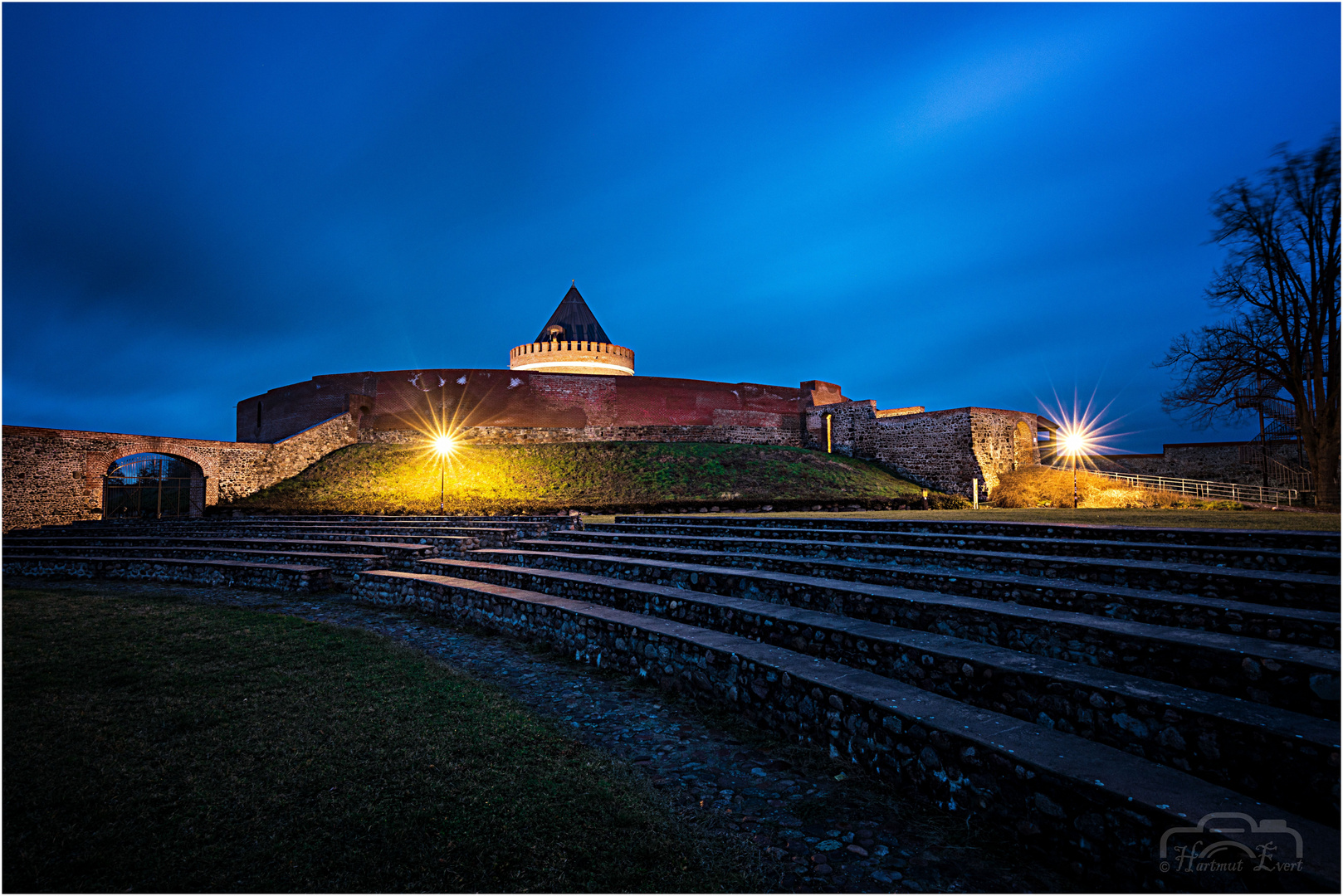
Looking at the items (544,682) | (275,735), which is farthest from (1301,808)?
(275,735)

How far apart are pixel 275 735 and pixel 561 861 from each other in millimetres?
2456

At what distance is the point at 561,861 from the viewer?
251 centimetres

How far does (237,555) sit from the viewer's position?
1251cm

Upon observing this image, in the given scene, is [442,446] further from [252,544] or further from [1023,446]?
[1023,446]

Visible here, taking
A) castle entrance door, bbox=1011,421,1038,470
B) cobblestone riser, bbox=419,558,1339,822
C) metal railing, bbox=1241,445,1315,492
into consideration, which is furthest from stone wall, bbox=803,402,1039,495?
cobblestone riser, bbox=419,558,1339,822

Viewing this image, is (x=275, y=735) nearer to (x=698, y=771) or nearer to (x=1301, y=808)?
(x=698, y=771)

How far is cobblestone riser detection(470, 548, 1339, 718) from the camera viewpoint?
9.81 ft

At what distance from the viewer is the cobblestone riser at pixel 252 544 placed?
1123 centimetres

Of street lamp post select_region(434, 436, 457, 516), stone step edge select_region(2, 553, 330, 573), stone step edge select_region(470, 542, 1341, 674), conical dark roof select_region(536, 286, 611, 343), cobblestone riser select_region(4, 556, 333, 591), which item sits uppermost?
conical dark roof select_region(536, 286, 611, 343)

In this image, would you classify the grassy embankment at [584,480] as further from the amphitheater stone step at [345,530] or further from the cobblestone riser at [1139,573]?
the cobblestone riser at [1139,573]

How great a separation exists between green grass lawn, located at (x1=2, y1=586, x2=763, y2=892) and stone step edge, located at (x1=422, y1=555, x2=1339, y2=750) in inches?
80.2

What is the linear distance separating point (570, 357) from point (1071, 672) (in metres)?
40.2

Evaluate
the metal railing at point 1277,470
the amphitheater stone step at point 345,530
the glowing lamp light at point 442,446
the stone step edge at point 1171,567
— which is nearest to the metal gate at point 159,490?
the amphitheater stone step at point 345,530

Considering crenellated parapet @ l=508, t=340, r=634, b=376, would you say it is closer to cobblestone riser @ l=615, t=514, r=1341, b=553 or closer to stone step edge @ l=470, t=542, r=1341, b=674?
cobblestone riser @ l=615, t=514, r=1341, b=553
